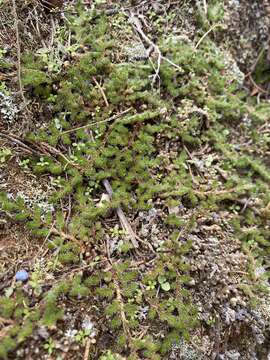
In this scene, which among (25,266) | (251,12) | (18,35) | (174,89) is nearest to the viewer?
(25,266)

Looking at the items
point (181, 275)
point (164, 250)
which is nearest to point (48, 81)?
point (164, 250)

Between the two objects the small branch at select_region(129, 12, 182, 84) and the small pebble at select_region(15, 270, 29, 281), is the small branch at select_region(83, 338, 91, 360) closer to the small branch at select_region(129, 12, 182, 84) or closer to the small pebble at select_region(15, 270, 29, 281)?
the small pebble at select_region(15, 270, 29, 281)

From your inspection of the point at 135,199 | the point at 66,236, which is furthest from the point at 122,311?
the point at 135,199

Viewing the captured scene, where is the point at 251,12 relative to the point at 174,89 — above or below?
above

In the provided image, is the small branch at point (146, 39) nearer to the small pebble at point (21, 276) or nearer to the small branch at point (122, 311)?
the small branch at point (122, 311)

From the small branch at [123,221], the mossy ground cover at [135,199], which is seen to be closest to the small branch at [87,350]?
the mossy ground cover at [135,199]

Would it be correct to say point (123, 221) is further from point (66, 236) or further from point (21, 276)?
point (21, 276)

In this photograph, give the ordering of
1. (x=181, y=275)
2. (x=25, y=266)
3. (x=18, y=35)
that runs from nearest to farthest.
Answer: (x=25, y=266) < (x=181, y=275) < (x=18, y=35)

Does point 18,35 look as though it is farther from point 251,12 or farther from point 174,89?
point 251,12
